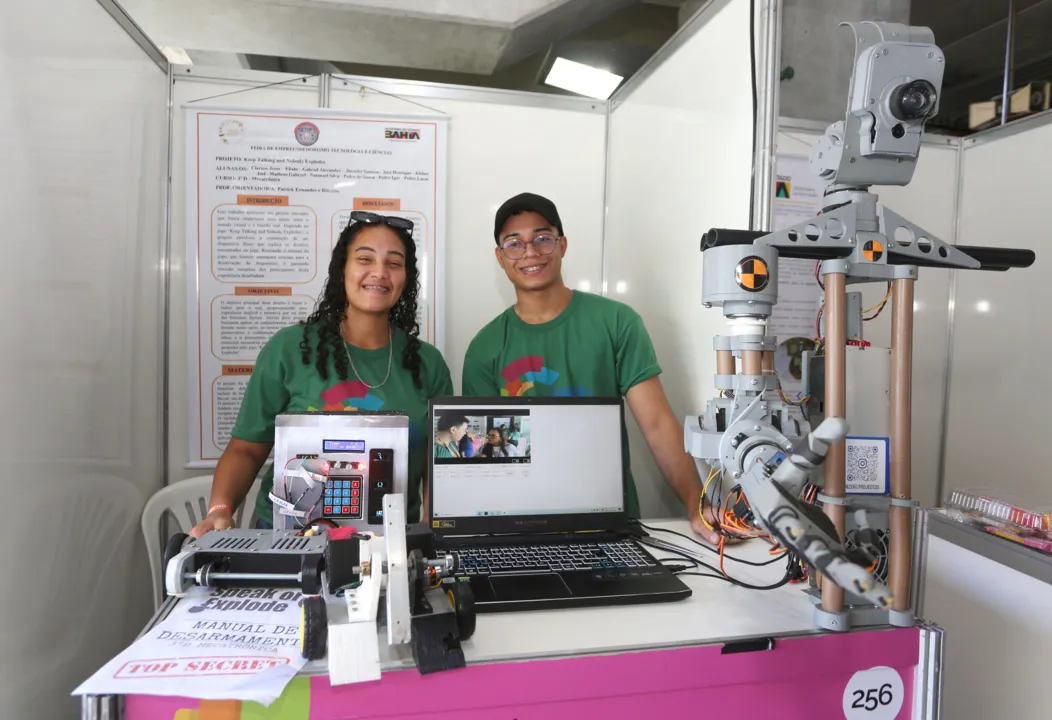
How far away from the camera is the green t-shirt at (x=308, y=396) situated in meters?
1.56

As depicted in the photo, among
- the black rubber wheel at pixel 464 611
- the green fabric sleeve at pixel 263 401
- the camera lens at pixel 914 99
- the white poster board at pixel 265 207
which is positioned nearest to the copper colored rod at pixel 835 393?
the camera lens at pixel 914 99

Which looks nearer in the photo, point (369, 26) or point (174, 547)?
point (174, 547)

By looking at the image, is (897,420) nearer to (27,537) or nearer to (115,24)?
(27,537)

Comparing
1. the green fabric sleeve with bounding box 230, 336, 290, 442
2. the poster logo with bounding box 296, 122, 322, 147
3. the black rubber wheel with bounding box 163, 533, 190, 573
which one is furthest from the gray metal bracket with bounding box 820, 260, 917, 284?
the poster logo with bounding box 296, 122, 322, 147

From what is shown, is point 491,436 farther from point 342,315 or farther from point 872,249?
point 872,249

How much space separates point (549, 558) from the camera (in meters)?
1.20

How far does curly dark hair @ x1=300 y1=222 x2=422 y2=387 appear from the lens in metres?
1.62

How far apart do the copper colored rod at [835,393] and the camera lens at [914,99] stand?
266 mm

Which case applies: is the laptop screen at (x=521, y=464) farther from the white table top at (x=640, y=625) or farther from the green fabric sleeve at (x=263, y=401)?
the green fabric sleeve at (x=263, y=401)

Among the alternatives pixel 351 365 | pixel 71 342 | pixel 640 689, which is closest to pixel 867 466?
pixel 640 689

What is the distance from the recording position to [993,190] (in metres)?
2.40

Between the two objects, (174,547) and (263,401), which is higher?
(263,401)

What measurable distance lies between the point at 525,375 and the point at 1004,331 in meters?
2.03

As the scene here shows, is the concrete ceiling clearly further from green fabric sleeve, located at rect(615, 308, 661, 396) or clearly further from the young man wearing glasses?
green fabric sleeve, located at rect(615, 308, 661, 396)
